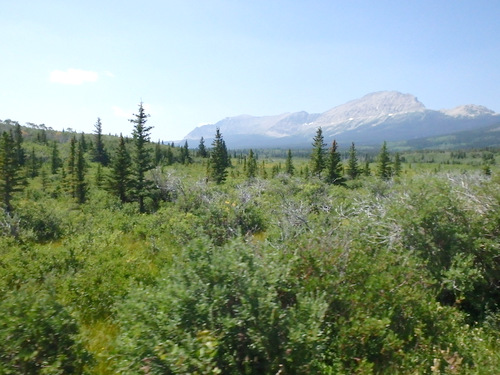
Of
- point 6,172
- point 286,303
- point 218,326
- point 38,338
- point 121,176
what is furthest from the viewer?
point 121,176

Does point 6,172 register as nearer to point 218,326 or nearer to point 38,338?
point 38,338

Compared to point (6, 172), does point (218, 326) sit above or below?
below

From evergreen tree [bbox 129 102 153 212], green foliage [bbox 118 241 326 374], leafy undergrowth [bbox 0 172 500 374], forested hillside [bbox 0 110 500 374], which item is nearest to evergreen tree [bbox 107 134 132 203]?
evergreen tree [bbox 129 102 153 212]

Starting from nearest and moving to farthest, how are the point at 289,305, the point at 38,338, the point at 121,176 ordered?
the point at 38,338
the point at 289,305
the point at 121,176

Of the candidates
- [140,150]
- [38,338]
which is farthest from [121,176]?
[38,338]

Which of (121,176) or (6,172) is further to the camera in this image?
(121,176)

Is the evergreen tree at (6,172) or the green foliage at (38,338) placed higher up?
the evergreen tree at (6,172)

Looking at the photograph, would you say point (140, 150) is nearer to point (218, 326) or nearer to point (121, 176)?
point (121, 176)

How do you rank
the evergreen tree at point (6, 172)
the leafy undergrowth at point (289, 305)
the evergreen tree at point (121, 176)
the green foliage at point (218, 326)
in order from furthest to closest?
1. the evergreen tree at point (121, 176)
2. the evergreen tree at point (6, 172)
3. the leafy undergrowth at point (289, 305)
4. the green foliage at point (218, 326)

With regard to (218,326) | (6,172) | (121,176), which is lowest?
(218,326)

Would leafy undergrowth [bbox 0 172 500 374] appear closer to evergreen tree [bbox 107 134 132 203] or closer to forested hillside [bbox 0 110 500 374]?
forested hillside [bbox 0 110 500 374]

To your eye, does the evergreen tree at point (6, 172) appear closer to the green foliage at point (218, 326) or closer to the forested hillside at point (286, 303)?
the forested hillside at point (286, 303)

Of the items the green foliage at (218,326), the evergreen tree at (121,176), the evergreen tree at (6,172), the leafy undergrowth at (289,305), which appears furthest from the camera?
the evergreen tree at (121,176)

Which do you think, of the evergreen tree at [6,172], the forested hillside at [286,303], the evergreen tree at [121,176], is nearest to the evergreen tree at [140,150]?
the evergreen tree at [121,176]
